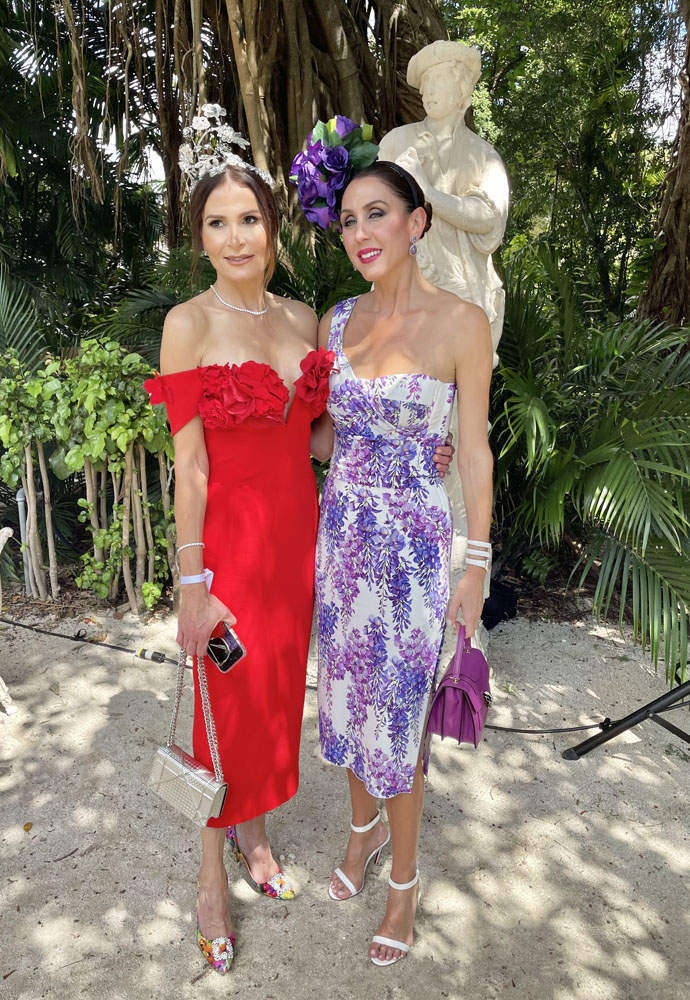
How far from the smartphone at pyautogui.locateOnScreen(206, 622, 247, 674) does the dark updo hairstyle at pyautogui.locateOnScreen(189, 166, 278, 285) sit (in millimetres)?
970

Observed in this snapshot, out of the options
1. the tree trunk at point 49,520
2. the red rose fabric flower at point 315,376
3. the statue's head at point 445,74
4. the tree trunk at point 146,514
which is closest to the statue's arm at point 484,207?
the statue's head at point 445,74

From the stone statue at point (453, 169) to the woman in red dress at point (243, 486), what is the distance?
1.36 metres

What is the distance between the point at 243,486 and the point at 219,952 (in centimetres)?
123

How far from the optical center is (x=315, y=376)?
188cm

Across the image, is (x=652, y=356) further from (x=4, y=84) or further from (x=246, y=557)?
(x=4, y=84)

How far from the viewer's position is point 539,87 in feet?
30.8

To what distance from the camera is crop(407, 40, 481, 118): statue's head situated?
3.01 metres

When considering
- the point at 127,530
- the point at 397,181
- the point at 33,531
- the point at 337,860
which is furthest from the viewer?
the point at 33,531

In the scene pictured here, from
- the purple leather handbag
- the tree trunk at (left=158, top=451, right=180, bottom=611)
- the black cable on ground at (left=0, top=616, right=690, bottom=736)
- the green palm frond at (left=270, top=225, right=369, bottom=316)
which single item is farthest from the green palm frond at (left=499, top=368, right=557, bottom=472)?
the tree trunk at (left=158, top=451, right=180, bottom=611)

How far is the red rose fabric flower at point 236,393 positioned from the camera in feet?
5.86

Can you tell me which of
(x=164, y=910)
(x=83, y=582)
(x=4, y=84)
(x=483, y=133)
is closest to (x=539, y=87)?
(x=483, y=133)

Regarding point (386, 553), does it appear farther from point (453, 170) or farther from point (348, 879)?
point (453, 170)

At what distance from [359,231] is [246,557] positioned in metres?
0.84

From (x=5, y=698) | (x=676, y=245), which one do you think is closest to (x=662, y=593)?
(x=5, y=698)
